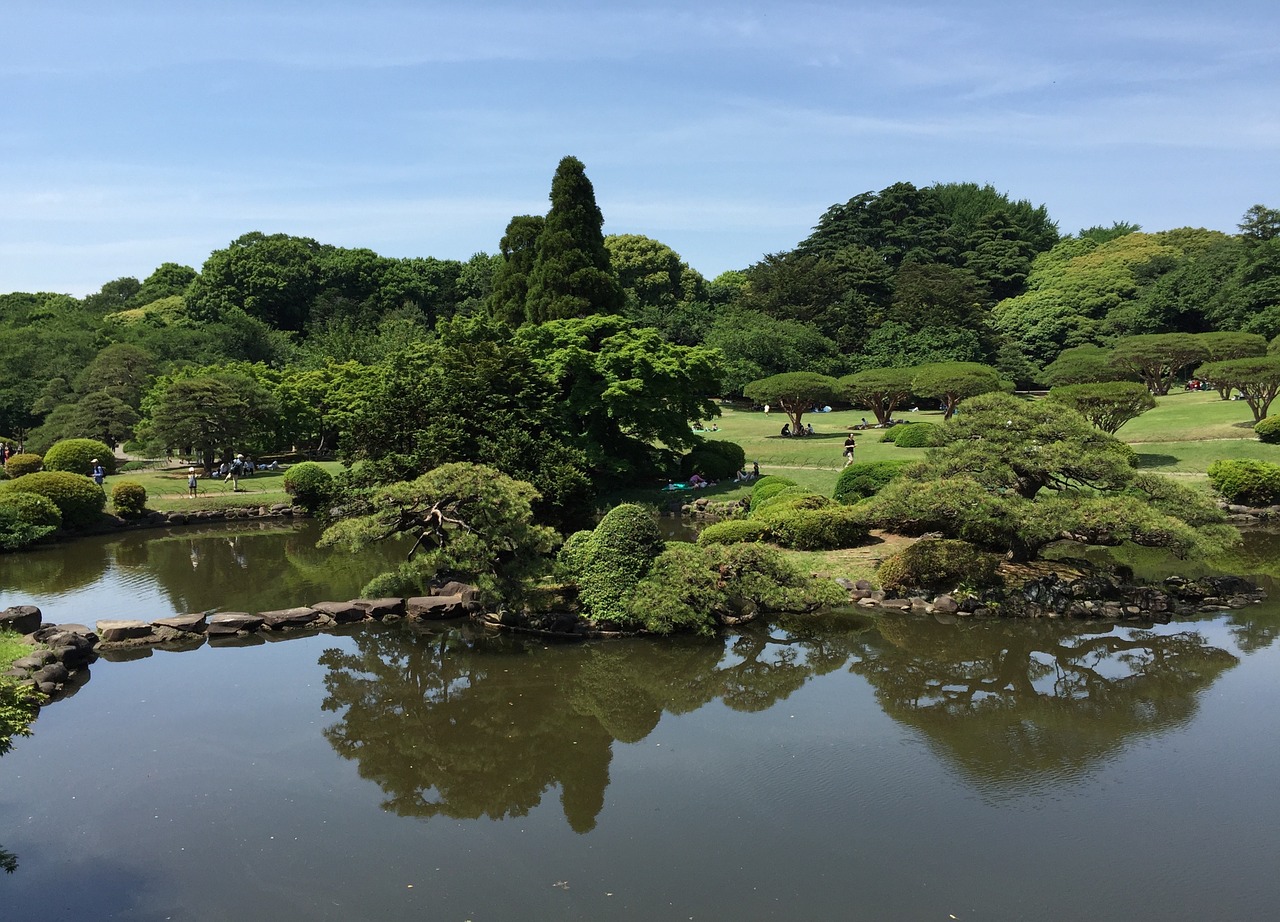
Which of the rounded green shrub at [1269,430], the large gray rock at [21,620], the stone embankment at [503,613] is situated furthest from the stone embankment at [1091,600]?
the rounded green shrub at [1269,430]

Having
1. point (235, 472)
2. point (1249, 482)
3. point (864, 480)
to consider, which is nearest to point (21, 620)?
point (235, 472)

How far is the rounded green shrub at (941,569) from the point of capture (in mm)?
18078

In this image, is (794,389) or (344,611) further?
(794,389)

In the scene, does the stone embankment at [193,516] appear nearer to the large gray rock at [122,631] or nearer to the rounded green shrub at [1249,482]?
the large gray rock at [122,631]

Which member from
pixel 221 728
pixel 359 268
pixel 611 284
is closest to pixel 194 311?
pixel 359 268

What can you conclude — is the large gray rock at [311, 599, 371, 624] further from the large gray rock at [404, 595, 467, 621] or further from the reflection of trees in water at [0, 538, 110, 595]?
the reflection of trees in water at [0, 538, 110, 595]

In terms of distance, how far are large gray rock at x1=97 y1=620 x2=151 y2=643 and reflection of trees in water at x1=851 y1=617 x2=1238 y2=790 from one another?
1257 cm

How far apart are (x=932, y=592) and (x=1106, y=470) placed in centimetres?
392

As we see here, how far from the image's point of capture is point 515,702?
13.7 metres

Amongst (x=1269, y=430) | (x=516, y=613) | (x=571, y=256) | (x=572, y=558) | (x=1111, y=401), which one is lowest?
(x=516, y=613)

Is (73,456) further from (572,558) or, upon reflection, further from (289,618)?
(572,558)

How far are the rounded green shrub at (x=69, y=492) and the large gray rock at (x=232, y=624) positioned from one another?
13.5 meters

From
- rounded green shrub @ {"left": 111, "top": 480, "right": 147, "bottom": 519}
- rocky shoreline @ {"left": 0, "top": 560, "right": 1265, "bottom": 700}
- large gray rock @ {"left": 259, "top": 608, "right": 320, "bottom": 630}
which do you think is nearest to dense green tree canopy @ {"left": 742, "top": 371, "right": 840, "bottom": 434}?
rocky shoreline @ {"left": 0, "top": 560, "right": 1265, "bottom": 700}

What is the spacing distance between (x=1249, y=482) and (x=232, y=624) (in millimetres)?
26547
